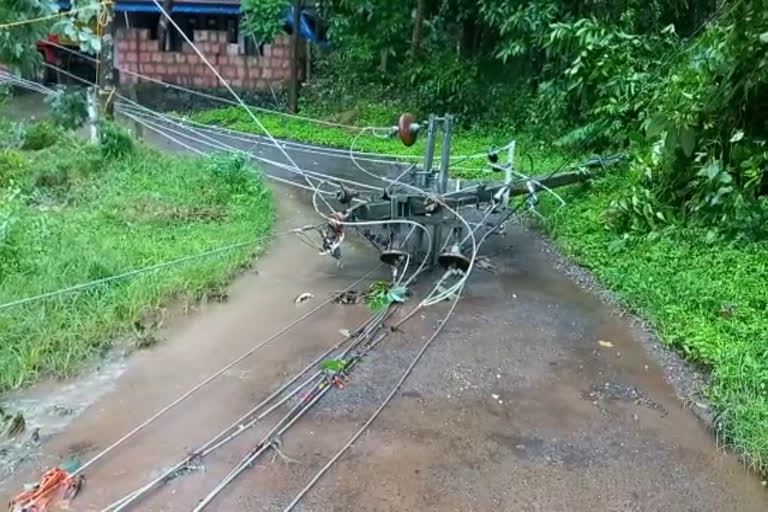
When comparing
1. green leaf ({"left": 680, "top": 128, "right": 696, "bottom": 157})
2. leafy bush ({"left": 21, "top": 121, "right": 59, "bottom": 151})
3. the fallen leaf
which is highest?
green leaf ({"left": 680, "top": 128, "right": 696, "bottom": 157})

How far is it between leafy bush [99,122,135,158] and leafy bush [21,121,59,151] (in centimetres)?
169

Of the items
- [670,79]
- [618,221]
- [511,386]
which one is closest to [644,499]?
[511,386]

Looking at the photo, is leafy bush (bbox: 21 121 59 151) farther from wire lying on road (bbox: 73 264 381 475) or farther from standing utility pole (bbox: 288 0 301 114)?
wire lying on road (bbox: 73 264 381 475)

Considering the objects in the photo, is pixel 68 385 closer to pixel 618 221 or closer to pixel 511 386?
pixel 511 386

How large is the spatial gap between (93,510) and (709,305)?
160 inches

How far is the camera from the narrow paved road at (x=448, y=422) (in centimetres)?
357

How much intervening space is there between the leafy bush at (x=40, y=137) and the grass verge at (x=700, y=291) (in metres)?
7.10

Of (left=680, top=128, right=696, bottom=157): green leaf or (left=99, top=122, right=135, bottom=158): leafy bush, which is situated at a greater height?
(left=680, top=128, right=696, bottom=157): green leaf

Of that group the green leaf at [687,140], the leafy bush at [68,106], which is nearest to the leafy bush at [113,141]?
the leafy bush at [68,106]

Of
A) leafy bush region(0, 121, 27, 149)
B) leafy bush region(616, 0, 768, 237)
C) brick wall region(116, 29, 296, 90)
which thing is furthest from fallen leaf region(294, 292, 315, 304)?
brick wall region(116, 29, 296, 90)

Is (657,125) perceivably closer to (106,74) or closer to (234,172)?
(234,172)

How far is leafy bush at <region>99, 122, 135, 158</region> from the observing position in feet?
30.2

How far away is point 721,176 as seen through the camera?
Result: 6160 mm

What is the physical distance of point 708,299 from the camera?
205 inches
